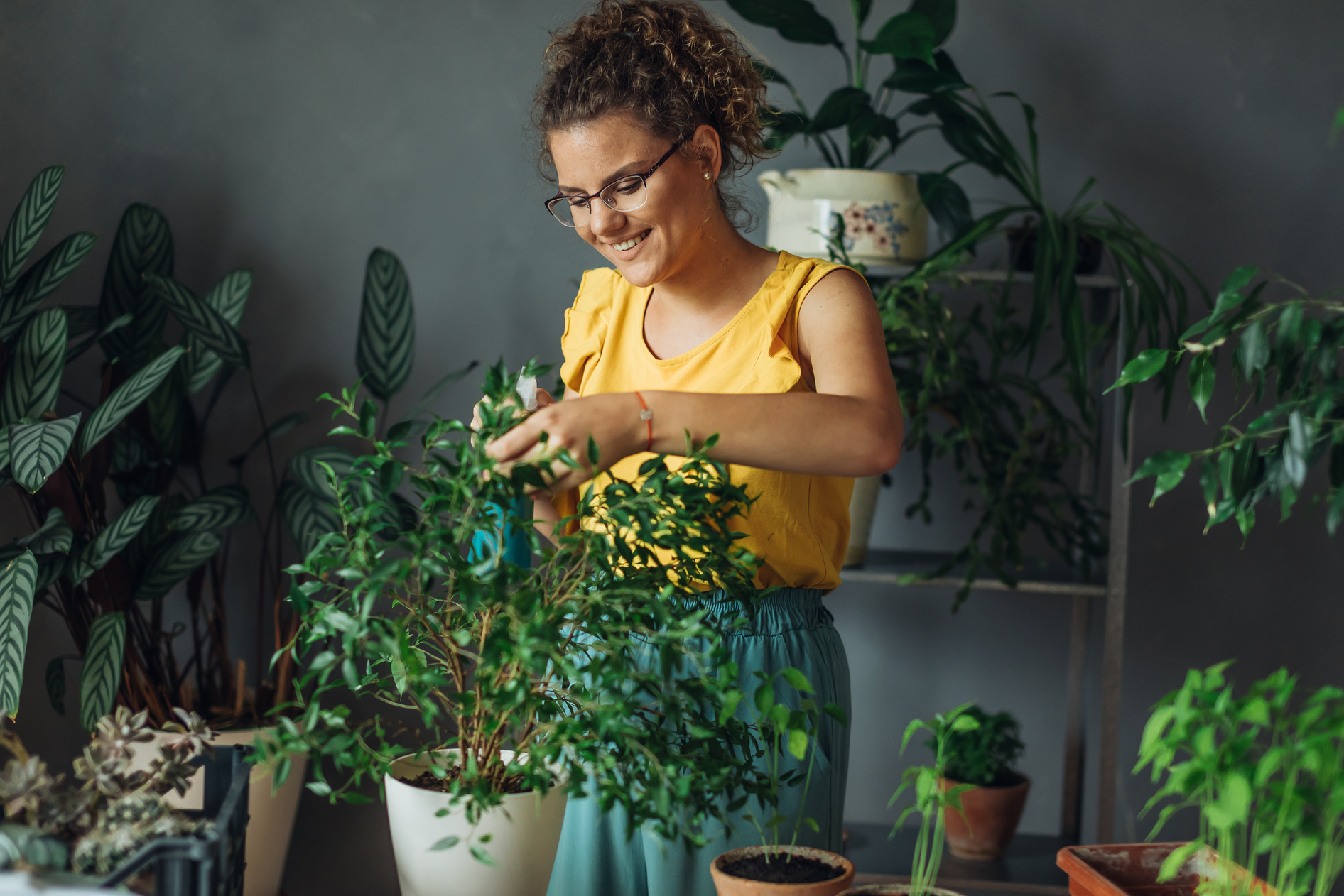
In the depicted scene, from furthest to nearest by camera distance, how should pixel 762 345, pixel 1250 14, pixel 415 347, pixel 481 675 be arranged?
1. pixel 415 347
2. pixel 1250 14
3. pixel 762 345
4. pixel 481 675

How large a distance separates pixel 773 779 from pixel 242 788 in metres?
0.41

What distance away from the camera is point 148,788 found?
2.52 feet

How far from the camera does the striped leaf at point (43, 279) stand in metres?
1.87

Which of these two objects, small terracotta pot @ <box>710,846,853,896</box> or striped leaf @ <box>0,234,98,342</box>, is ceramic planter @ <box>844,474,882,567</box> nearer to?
small terracotta pot @ <box>710,846,853,896</box>

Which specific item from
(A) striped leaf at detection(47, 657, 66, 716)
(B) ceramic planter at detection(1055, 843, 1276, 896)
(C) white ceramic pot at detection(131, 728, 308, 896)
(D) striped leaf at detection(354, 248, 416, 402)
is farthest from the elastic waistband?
(A) striped leaf at detection(47, 657, 66, 716)

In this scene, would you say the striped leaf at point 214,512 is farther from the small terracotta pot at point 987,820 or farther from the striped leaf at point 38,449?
the small terracotta pot at point 987,820

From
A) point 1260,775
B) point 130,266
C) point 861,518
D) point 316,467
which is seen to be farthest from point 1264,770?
point 130,266

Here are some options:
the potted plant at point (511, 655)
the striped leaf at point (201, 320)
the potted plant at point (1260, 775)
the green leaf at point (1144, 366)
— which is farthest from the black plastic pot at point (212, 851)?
the striped leaf at point (201, 320)

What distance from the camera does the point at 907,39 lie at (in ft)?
5.80

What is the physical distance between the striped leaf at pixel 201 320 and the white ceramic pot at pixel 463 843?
1325 mm

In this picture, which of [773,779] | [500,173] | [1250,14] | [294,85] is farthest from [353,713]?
[1250,14]

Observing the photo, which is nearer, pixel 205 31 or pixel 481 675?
Result: pixel 481 675

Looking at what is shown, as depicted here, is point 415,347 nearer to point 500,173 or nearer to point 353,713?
point 500,173

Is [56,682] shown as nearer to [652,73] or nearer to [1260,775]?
[652,73]
